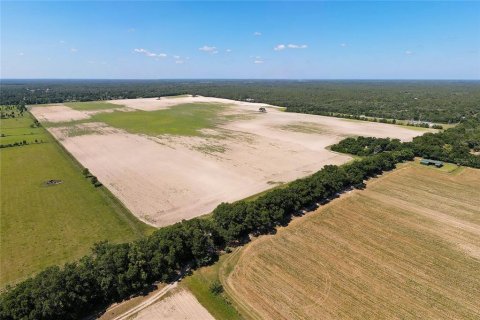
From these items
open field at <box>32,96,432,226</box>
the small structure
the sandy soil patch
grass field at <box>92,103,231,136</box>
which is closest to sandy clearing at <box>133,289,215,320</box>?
open field at <box>32,96,432,226</box>

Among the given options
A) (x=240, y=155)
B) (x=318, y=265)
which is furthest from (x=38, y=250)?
(x=240, y=155)

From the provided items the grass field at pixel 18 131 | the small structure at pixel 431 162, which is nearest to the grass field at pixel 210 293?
the small structure at pixel 431 162

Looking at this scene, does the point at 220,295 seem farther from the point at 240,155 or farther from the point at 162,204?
the point at 240,155

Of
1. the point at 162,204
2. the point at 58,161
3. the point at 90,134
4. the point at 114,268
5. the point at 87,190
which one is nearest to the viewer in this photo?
the point at 114,268

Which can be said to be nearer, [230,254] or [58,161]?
[230,254]

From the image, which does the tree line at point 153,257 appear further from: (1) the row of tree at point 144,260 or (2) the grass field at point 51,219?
(2) the grass field at point 51,219

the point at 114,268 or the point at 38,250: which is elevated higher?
the point at 114,268

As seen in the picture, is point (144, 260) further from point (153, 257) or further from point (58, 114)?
point (58, 114)

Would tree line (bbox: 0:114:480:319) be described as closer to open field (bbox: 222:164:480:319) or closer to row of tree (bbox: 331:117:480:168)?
open field (bbox: 222:164:480:319)
